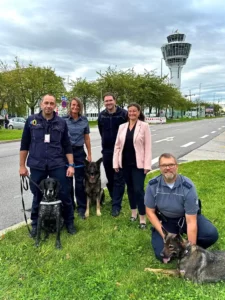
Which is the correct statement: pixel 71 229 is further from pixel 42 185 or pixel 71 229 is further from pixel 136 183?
pixel 136 183

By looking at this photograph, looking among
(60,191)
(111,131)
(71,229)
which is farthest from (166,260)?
(111,131)

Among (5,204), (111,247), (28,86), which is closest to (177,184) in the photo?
(111,247)

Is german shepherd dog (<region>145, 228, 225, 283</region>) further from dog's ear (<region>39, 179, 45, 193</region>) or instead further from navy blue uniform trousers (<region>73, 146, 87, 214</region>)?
navy blue uniform trousers (<region>73, 146, 87, 214</region>)

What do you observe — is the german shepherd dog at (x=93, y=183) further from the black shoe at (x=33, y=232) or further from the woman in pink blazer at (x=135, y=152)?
the black shoe at (x=33, y=232)

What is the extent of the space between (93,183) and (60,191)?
41.5 inches

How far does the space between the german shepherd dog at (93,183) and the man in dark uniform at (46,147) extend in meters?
0.83

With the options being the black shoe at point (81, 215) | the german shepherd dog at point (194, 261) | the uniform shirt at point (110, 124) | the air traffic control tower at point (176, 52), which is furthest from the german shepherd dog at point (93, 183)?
the air traffic control tower at point (176, 52)

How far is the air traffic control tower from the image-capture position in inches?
4781

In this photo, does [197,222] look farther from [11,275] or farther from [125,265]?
[11,275]

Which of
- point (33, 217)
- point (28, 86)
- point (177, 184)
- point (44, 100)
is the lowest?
point (33, 217)

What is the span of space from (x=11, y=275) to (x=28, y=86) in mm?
37219

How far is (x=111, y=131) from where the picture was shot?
17.6ft

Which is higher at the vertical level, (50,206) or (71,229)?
(50,206)

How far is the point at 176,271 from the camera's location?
3441 millimetres
